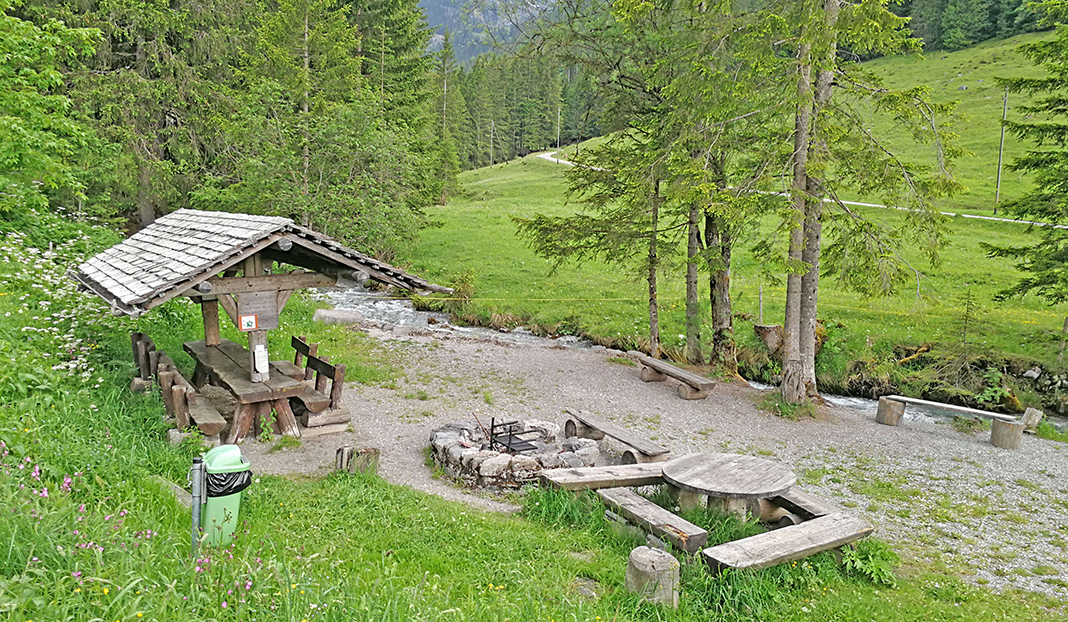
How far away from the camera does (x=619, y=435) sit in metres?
11.1

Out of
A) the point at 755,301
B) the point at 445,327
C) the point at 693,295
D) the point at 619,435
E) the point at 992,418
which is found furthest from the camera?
the point at 755,301

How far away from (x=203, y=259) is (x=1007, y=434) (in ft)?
45.2

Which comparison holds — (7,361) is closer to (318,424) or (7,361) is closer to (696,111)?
(318,424)

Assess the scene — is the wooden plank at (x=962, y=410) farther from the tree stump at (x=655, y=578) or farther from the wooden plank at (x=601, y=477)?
the tree stump at (x=655, y=578)

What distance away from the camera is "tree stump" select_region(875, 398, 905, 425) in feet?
46.0

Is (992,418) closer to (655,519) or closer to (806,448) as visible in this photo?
(806,448)

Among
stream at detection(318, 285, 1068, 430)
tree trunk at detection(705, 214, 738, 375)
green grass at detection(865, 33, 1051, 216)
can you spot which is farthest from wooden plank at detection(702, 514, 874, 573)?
green grass at detection(865, 33, 1051, 216)

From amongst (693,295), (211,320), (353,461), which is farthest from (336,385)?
(693,295)

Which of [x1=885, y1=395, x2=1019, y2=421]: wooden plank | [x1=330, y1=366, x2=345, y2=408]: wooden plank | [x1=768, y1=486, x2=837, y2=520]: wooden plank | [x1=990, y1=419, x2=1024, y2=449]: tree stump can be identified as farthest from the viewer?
[x1=885, y1=395, x2=1019, y2=421]: wooden plank

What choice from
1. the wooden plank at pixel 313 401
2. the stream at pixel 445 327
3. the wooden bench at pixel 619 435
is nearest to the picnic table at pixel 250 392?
the wooden plank at pixel 313 401

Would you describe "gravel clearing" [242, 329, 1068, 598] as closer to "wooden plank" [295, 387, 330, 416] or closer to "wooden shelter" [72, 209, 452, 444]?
"wooden plank" [295, 387, 330, 416]

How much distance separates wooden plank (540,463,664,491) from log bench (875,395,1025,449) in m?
7.41

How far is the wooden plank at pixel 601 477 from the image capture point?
8562 millimetres

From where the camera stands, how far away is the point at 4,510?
16.6 ft
